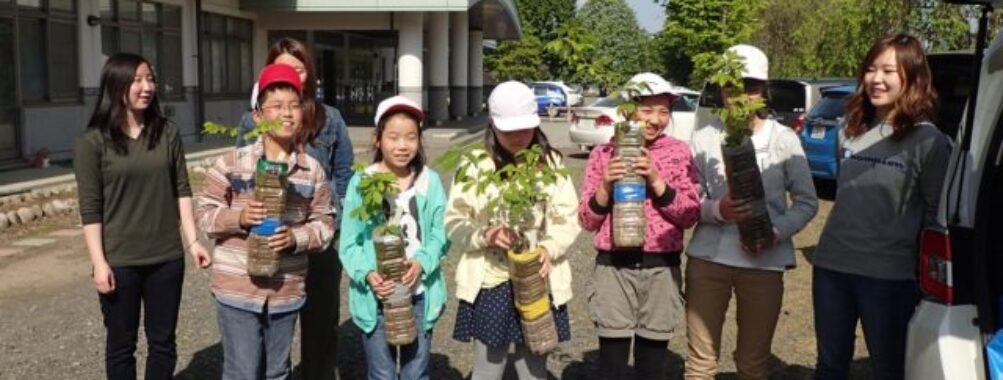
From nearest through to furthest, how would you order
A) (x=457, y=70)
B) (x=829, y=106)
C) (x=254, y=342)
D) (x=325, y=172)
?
(x=254, y=342), (x=325, y=172), (x=829, y=106), (x=457, y=70)

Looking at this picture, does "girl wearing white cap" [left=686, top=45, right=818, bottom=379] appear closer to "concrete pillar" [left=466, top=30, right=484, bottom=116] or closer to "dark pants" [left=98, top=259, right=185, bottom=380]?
"dark pants" [left=98, top=259, right=185, bottom=380]

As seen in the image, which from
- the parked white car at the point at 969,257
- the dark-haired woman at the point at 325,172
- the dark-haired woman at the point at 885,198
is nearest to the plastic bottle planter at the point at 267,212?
the dark-haired woman at the point at 325,172

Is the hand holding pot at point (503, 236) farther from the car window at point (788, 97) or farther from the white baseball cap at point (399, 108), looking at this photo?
the car window at point (788, 97)

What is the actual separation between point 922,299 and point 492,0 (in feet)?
76.8

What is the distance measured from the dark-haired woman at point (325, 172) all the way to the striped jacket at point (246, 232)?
244 mm

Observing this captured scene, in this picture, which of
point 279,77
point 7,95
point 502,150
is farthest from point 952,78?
point 7,95

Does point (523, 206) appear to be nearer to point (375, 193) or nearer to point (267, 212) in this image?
point (375, 193)

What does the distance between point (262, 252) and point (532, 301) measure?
39.9 inches

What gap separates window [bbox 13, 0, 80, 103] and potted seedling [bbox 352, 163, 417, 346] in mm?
11428

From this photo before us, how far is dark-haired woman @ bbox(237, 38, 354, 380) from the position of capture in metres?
3.67

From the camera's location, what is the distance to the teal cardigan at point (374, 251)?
3.31m

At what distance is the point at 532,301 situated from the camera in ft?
10.4

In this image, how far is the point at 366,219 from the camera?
3227 mm

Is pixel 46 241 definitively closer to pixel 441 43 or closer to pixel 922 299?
pixel 922 299
